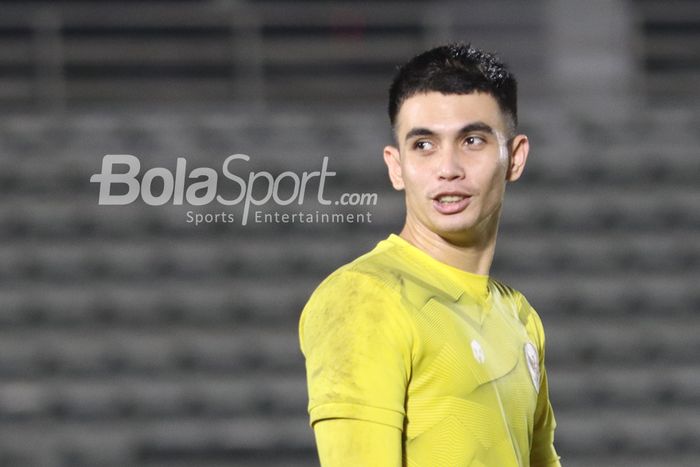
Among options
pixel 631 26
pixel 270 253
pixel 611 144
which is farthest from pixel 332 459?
pixel 631 26

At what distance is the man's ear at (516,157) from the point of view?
71.1 inches

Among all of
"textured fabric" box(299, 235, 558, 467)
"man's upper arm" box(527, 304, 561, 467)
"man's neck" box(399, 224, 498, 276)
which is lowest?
"man's upper arm" box(527, 304, 561, 467)

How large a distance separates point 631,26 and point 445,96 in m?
5.31

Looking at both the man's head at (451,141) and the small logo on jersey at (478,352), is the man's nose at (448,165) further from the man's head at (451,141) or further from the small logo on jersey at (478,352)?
the small logo on jersey at (478,352)

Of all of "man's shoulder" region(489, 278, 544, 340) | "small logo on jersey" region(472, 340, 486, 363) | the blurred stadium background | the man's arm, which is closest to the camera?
the man's arm

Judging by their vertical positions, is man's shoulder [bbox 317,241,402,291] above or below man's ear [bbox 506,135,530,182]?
below

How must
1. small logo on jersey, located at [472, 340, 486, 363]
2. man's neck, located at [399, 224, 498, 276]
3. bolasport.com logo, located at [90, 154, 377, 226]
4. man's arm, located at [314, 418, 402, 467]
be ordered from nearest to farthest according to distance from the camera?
man's arm, located at [314, 418, 402, 467]
small logo on jersey, located at [472, 340, 486, 363]
man's neck, located at [399, 224, 498, 276]
bolasport.com logo, located at [90, 154, 377, 226]

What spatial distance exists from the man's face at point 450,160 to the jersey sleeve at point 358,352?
0.20 m

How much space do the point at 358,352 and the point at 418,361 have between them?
0.09m

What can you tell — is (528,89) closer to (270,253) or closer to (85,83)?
(270,253)

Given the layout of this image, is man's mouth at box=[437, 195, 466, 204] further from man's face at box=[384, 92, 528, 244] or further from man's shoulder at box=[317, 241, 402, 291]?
man's shoulder at box=[317, 241, 402, 291]

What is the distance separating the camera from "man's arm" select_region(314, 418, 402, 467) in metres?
1.43

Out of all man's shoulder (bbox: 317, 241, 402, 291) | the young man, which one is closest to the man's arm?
the young man

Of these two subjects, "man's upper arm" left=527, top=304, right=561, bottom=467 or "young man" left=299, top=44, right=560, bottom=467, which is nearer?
"young man" left=299, top=44, right=560, bottom=467
